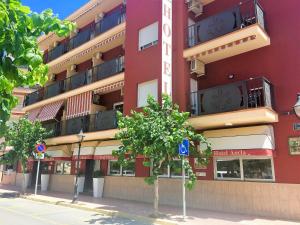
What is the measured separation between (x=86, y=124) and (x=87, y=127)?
25 centimetres

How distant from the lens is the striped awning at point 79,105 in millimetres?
21348

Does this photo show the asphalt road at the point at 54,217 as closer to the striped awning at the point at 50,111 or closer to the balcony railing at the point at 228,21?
the balcony railing at the point at 228,21

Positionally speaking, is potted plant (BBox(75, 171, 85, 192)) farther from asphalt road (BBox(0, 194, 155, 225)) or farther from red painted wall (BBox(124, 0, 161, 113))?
red painted wall (BBox(124, 0, 161, 113))

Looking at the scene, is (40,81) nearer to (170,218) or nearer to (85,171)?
(170,218)

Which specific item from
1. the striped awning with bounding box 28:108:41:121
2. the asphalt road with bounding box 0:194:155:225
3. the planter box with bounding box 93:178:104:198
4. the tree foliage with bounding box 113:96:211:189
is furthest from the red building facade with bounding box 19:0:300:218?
the striped awning with bounding box 28:108:41:121

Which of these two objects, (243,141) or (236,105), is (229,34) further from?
(243,141)

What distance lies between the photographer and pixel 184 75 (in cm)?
1487

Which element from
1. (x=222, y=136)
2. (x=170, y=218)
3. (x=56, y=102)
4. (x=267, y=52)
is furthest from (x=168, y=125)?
(x=56, y=102)

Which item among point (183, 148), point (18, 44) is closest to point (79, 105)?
point (183, 148)

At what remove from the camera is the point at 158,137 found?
37.4 feet

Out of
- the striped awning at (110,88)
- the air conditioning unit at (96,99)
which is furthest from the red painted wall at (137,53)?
the air conditioning unit at (96,99)

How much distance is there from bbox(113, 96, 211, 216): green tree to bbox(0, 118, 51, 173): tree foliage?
1107 centimetres

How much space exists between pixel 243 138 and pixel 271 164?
166 centimetres

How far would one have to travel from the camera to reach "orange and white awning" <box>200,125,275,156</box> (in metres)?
11.6
